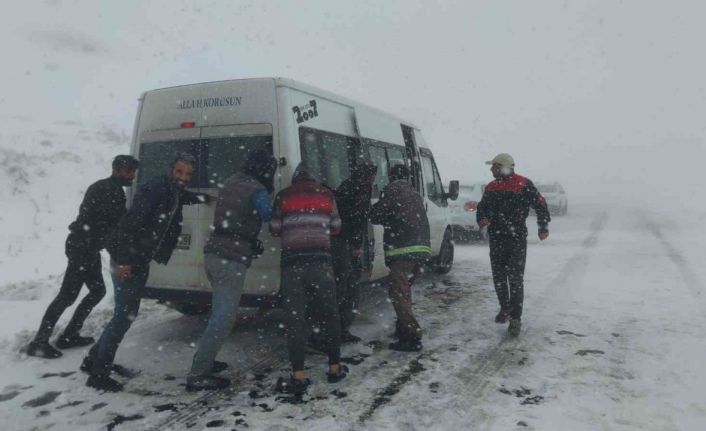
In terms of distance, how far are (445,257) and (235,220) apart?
5741 millimetres

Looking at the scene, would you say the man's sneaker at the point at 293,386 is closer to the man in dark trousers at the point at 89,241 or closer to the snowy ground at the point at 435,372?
the snowy ground at the point at 435,372

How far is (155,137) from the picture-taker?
16.5 feet

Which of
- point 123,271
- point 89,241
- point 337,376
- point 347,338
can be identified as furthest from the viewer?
point 347,338

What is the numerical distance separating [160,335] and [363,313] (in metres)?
2.45

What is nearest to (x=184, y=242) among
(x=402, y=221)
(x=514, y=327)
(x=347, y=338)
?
(x=347, y=338)

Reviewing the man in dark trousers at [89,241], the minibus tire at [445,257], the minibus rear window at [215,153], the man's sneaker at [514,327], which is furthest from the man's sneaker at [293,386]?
the minibus tire at [445,257]

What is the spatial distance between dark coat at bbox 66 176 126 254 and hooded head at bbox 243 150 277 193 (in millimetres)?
1312

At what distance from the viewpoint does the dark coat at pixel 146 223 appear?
3.92 m

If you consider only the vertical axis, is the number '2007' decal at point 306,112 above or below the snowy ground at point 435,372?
above

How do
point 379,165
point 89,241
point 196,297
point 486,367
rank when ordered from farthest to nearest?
point 379,165 → point 196,297 → point 89,241 → point 486,367

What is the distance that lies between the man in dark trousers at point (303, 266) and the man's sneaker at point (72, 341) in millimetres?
2277

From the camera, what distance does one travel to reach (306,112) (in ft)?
16.3

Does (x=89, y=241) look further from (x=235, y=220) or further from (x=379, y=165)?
(x=379, y=165)

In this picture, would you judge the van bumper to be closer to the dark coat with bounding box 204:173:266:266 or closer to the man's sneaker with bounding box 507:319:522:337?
the dark coat with bounding box 204:173:266:266
